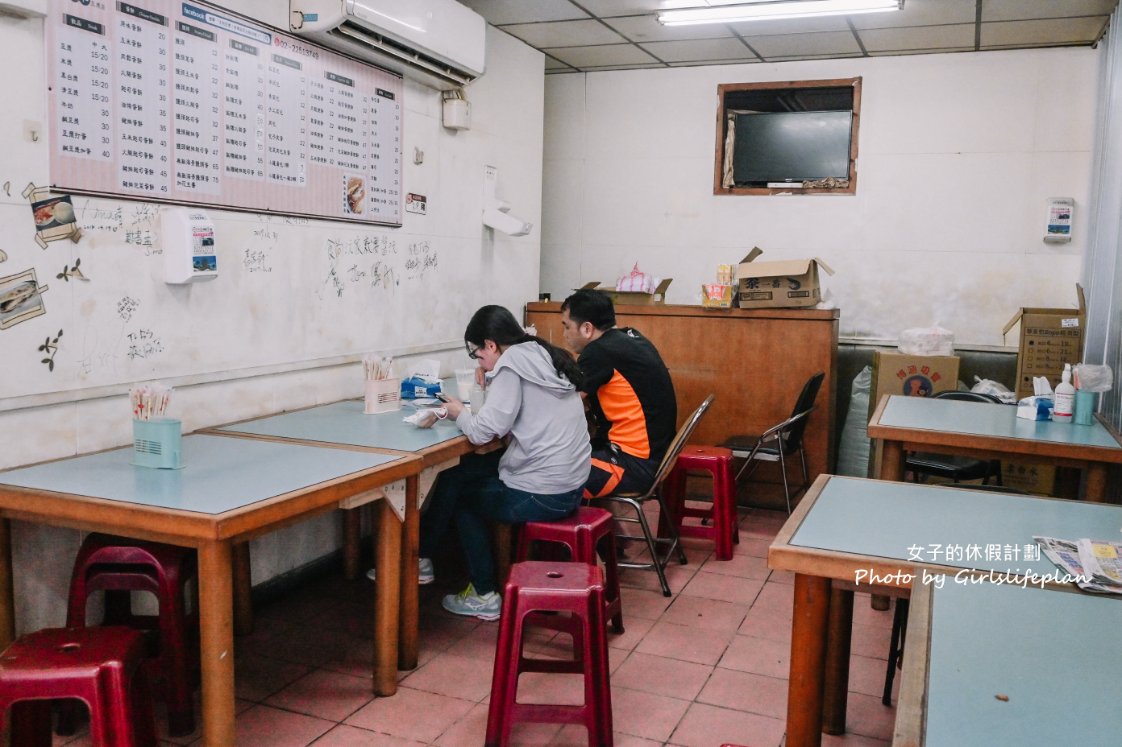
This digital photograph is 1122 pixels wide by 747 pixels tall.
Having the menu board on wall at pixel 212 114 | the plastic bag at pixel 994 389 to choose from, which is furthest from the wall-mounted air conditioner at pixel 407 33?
the plastic bag at pixel 994 389

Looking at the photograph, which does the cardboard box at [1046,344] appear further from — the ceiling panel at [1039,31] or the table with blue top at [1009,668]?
the table with blue top at [1009,668]

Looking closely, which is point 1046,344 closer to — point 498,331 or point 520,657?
point 498,331

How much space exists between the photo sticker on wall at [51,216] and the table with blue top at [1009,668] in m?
2.45

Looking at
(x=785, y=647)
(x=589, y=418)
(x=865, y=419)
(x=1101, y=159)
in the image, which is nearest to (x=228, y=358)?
(x=589, y=418)

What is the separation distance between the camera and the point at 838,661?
263cm

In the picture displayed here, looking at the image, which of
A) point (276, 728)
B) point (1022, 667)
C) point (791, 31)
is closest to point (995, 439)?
point (1022, 667)

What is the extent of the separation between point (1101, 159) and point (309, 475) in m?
4.32

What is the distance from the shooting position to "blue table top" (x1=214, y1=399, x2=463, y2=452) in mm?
2990

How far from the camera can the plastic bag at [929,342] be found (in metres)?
5.25

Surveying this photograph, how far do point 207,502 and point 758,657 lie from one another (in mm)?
2002

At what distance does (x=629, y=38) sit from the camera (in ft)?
17.0

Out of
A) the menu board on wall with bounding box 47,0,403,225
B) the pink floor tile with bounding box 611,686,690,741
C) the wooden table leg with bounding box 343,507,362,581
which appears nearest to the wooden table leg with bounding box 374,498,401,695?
the pink floor tile with bounding box 611,686,690,741

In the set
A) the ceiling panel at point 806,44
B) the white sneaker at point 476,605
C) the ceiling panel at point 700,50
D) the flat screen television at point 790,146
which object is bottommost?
the white sneaker at point 476,605

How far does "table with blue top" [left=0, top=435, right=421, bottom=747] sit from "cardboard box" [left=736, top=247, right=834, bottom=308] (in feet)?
9.71
